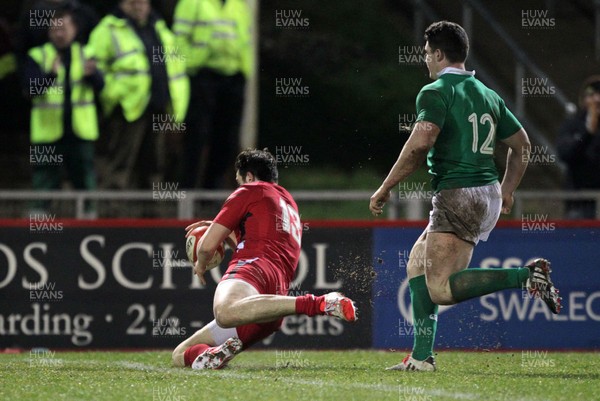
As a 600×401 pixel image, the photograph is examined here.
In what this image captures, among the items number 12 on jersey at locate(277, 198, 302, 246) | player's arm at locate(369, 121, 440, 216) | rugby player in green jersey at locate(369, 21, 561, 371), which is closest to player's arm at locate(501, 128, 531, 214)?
rugby player in green jersey at locate(369, 21, 561, 371)

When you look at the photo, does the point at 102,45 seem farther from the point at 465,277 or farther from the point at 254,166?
the point at 465,277

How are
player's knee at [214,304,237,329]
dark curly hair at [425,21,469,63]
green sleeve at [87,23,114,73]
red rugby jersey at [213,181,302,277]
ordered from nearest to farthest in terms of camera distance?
dark curly hair at [425,21,469,63], player's knee at [214,304,237,329], red rugby jersey at [213,181,302,277], green sleeve at [87,23,114,73]

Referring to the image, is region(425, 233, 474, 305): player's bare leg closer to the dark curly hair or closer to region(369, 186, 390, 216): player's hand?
region(369, 186, 390, 216): player's hand

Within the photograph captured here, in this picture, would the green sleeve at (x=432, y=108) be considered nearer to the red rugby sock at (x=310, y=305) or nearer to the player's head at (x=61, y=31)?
the red rugby sock at (x=310, y=305)

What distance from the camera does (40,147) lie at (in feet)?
43.2

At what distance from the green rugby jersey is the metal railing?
9.38ft

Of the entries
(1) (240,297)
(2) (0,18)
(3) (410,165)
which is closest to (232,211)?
(1) (240,297)

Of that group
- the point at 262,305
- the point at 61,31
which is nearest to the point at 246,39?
the point at 61,31

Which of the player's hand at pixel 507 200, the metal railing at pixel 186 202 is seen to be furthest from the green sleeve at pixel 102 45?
the player's hand at pixel 507 200

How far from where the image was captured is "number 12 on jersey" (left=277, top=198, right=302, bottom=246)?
9.47m

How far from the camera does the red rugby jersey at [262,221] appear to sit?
30.7 ft

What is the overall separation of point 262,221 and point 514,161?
169 cm

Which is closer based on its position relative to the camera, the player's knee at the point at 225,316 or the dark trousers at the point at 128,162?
the player's knee at the point at 225,316

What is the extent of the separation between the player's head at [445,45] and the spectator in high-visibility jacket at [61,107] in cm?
483
